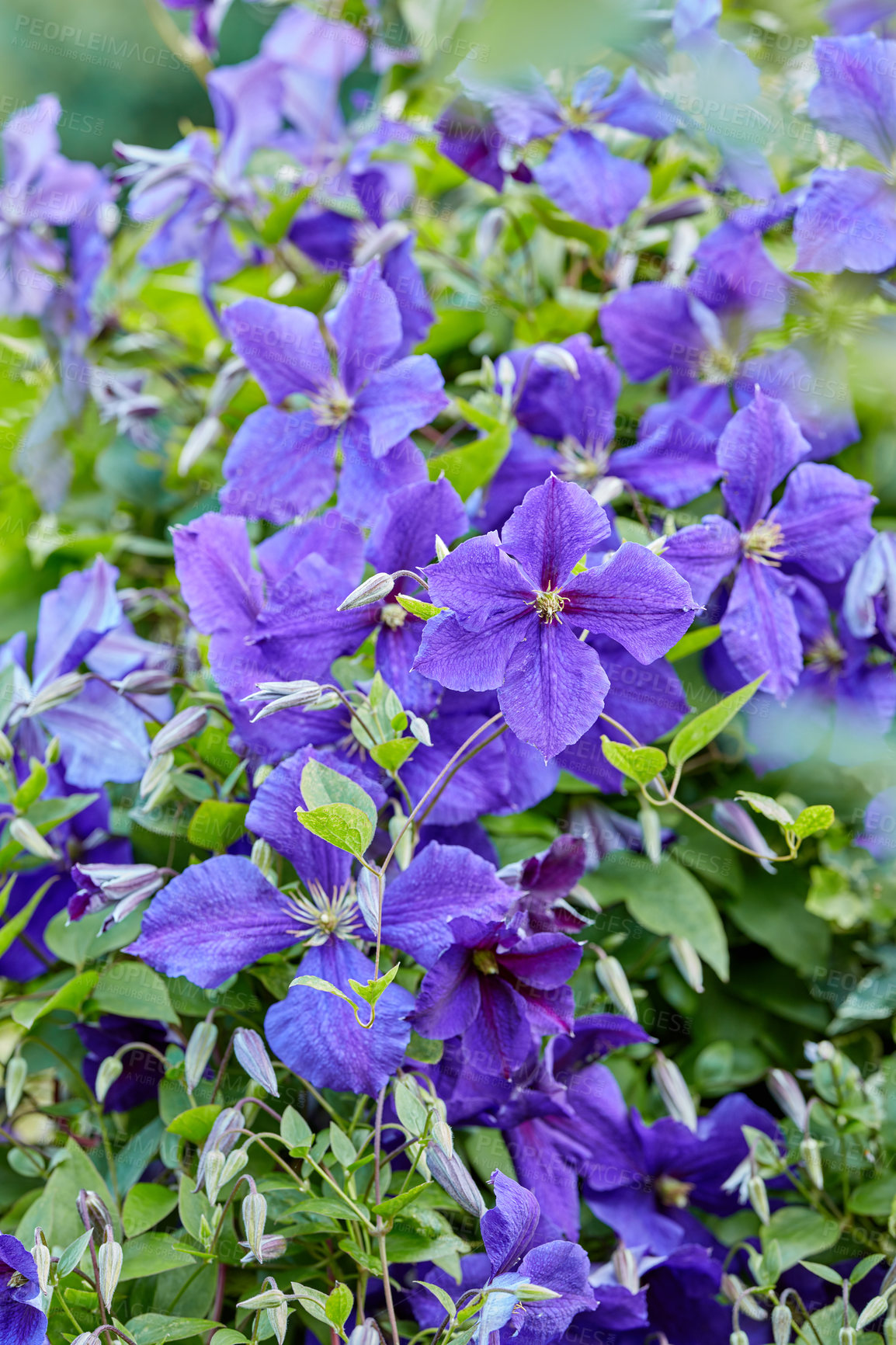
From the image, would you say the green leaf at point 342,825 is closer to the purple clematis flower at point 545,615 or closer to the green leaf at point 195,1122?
the purple clematis flower at point 545,615

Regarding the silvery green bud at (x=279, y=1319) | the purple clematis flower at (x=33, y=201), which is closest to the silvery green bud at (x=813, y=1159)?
the silvery green bud at (x=279, y=1319)

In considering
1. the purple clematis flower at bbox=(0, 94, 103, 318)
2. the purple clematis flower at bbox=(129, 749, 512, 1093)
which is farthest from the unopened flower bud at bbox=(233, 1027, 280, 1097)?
the purple clematis flower at bbox=(0, 94, 103, 318)

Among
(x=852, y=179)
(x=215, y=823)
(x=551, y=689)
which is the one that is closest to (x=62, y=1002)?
(x=215, y=823)

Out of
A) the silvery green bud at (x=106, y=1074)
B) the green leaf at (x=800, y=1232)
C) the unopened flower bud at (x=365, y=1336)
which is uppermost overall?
the unopened flower bud at (x=365, y=1336)

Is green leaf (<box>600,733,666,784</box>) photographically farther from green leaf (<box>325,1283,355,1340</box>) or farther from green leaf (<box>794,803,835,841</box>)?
green leaf (<box>325,1283,355,1340</box>)

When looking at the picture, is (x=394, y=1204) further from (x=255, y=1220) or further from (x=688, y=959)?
(x=688, y=959)

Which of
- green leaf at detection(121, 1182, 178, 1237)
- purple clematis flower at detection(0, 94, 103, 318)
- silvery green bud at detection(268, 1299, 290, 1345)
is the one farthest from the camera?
purple clematis flower at detection(0, 94, 103, 318)
